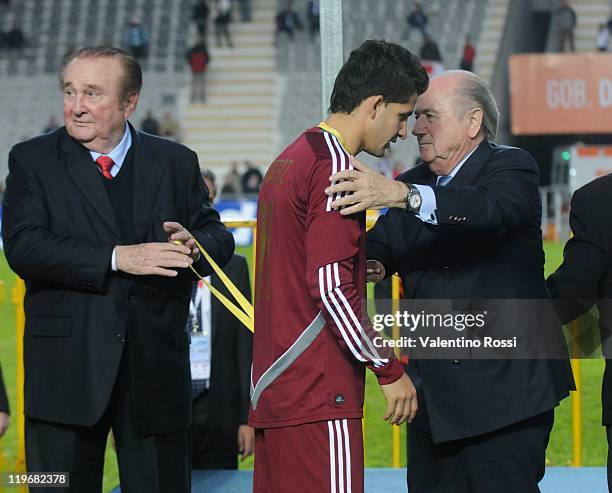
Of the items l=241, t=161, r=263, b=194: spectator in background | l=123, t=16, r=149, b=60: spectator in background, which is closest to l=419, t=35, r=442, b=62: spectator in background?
l=241, t=161, r=263, b=194: spectator in background

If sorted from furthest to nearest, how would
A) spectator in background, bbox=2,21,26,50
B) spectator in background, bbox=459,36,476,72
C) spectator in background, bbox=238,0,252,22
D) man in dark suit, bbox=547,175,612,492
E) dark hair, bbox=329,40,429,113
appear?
1. spectator in background, bbox=238,0,252,22
2. spectator in background, bbox=2,21,26,50
3. spectator in background, bbox=459,36,476,72
4. man in dark suit, bbox=547,175,612,492
5. dark hair, bbox=329,40,429,113

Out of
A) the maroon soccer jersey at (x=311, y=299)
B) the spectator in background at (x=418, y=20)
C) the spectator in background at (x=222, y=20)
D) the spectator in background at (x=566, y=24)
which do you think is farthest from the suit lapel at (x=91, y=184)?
the spectator in background at (x=222, y=20)

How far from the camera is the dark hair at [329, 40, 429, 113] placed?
3.27 m

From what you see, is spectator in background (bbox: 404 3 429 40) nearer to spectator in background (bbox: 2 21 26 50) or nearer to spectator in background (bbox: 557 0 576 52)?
spectator in background (bbox: 557 0 576 52)

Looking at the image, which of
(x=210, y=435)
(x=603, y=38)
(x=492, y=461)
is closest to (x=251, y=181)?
(x=603, y=38)

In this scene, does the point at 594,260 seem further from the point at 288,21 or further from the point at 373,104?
the point at 288,21

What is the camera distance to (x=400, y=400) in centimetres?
323

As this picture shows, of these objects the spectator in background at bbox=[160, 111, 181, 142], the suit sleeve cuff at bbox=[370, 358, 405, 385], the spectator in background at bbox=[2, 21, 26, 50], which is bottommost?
the suit sleeve cuff at bbox=[370, 358, 405, 385]

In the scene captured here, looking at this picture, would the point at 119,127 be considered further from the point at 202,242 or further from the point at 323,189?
the point at 323,189

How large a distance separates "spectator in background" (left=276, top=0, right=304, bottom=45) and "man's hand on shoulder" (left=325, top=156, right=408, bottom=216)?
27296 millimetres

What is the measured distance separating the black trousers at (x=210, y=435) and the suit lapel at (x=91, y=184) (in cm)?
183

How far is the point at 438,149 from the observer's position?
146 inches

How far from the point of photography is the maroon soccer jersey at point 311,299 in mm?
3156

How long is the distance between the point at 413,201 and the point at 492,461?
2.67 ft
